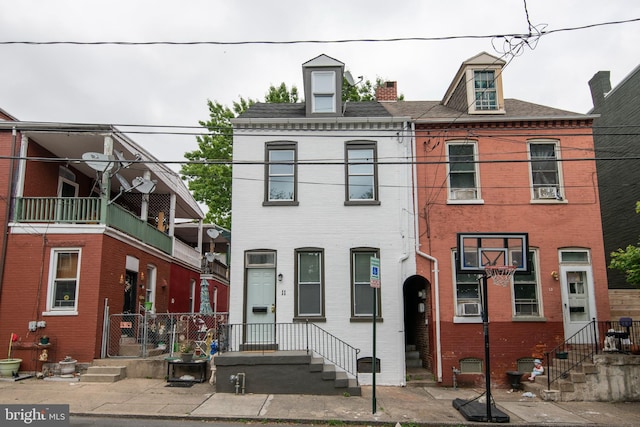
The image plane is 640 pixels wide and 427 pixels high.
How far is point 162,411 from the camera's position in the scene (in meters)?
9.73

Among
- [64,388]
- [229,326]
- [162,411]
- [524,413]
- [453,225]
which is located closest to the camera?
[162,411]

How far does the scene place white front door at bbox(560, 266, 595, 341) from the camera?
1370cm

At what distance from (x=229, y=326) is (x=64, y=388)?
412 centimetres

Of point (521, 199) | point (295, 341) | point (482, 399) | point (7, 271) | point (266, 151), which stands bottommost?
point (482, 399)

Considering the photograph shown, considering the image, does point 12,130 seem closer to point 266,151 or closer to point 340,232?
point 266,151

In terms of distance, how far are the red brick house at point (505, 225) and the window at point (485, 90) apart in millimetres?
41

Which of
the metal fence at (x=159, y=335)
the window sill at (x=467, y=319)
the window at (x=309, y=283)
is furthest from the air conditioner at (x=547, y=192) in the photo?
the metal fence at (x=159, y=335)

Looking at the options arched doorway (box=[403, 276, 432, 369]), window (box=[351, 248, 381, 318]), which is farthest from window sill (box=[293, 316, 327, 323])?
arched doorway (box=[403, 276, 432, 369])

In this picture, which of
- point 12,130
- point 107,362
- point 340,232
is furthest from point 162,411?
point 12,130

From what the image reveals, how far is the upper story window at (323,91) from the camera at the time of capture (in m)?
15.0

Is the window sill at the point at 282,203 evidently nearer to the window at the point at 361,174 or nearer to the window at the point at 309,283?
the window at the point at 309,283

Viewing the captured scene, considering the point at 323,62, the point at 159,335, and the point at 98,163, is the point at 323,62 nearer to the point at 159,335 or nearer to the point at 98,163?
the point at 98,163

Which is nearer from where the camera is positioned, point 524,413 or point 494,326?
point 524,413

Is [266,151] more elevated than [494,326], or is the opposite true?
[266,151]
